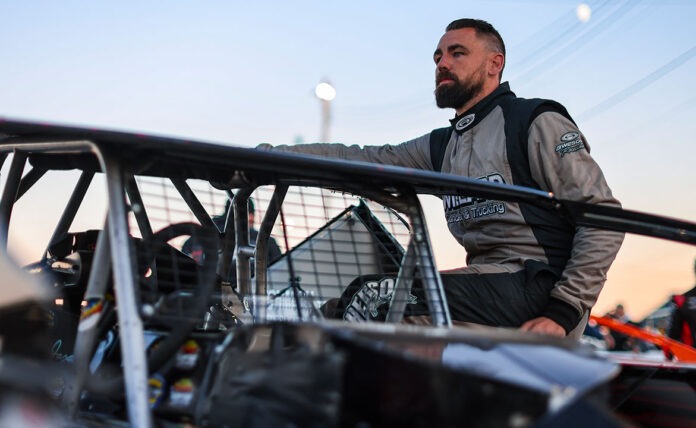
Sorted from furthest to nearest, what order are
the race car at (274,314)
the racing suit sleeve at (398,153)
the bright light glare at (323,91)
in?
the bright light glare at (323,91) → the racing suit sleeve at (398,153) → the race car at (274,314)

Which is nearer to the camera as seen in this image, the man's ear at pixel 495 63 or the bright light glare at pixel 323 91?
the man's ear at pixel 495 63

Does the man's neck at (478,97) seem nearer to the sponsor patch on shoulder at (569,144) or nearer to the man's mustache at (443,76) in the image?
the man's mustache at (443,76)

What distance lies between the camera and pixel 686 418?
3.02 metres

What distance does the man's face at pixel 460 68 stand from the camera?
400 cm

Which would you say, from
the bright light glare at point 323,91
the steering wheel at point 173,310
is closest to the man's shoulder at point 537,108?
the steering wheel at point 173,310

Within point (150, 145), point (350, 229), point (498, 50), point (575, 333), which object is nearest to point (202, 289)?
point (150, 145)

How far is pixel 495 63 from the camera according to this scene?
412cm

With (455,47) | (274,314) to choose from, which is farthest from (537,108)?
(274,314)

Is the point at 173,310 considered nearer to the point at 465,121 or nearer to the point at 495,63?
the point at 465,121

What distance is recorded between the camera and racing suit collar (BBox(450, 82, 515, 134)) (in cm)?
374

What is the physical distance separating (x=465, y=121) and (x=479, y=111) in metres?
0.08

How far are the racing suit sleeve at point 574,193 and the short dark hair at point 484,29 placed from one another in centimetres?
90

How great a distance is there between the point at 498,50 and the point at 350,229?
1.44 m

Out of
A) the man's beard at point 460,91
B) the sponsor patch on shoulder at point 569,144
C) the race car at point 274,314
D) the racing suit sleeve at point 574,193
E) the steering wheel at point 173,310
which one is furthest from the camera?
the man's beard at point 460,91
